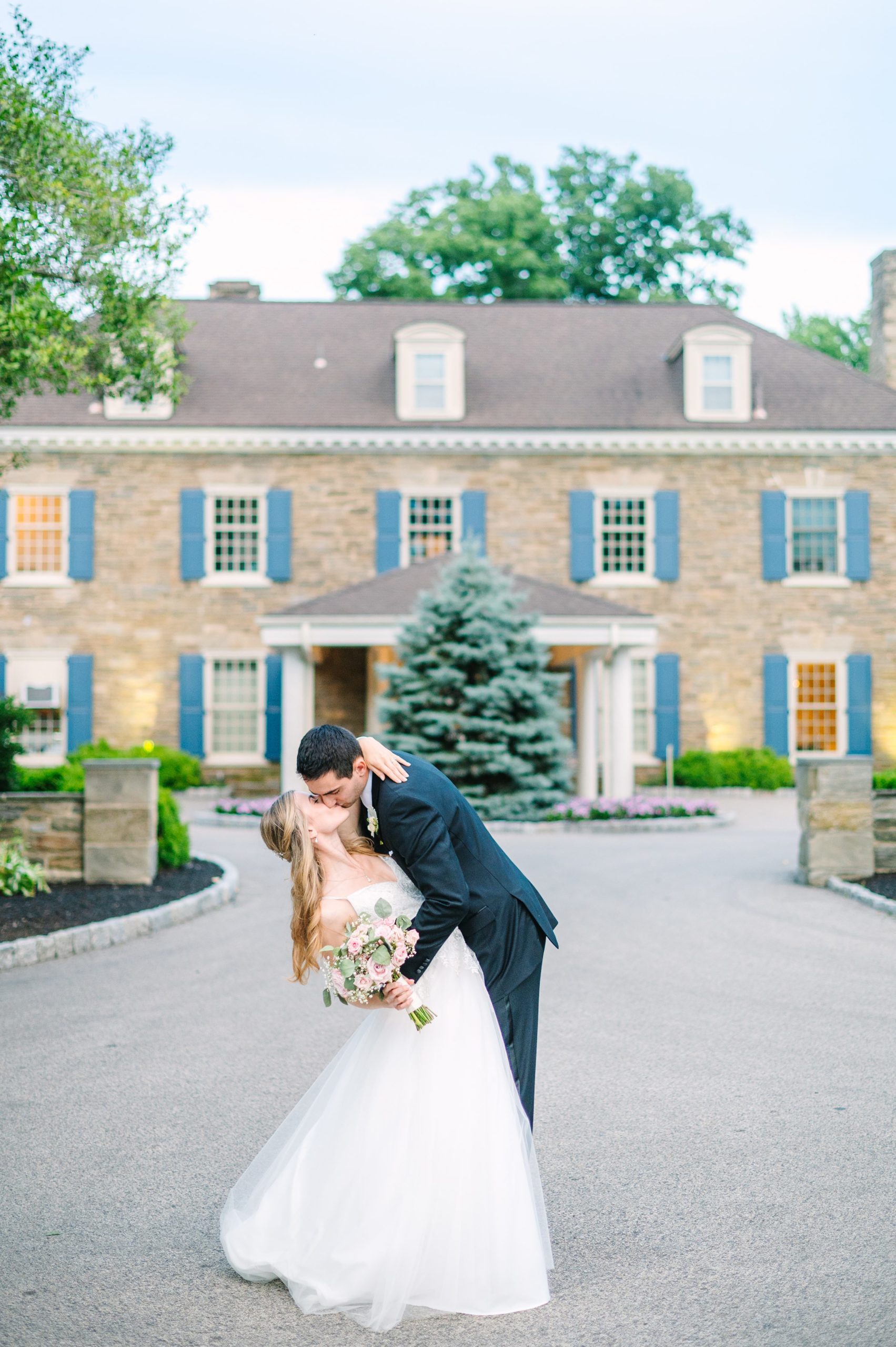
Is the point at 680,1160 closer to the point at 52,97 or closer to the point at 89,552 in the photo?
the point at 52,97

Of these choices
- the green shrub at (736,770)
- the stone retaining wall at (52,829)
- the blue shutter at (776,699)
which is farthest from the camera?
the blue shutter at (776,699)

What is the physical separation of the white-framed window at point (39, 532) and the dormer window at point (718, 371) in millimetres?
11755

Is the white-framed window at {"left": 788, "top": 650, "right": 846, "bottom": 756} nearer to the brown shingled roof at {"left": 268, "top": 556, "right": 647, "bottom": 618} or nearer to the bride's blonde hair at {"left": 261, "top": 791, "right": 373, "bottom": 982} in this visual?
the brown shingled roof at {"left": 268, "top": 556, "right": 647, "bottom": 618}

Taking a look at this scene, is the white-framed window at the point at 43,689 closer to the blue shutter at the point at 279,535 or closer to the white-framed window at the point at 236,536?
the white-framed window at the point at 236,536

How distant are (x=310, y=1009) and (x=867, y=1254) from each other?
396 cm

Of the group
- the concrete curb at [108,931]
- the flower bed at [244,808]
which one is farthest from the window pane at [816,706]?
the concrete curb at [108,931]

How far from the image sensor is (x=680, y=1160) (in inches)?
178

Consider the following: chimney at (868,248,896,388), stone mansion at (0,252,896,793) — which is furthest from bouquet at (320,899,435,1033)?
chimney at (868,248,896,388)

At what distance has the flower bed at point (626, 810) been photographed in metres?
17.7

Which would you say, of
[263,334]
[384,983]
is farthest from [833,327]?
[384,983]

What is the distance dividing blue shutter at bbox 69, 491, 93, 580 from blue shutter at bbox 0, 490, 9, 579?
1.16m

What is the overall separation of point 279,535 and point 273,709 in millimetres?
3150

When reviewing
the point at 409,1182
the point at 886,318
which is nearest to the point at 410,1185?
the point at 409,1182

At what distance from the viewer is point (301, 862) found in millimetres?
3516
